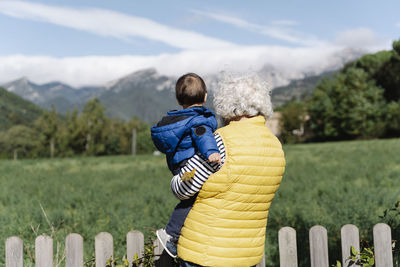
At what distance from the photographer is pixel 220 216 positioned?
196 centimetres

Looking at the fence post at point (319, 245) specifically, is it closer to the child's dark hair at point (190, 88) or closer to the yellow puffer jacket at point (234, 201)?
the yellow puffer jacket at point (234, 201)

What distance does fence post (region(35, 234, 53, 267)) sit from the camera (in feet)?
8.77

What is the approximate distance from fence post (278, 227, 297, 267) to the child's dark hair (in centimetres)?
116

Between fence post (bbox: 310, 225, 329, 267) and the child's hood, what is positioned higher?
the child's hood

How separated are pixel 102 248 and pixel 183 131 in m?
1.18

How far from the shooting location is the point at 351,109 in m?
51.4

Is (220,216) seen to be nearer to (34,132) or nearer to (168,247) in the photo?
(168,247)

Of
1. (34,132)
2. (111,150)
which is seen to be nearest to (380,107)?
(111,150)

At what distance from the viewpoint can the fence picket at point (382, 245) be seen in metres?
2.72

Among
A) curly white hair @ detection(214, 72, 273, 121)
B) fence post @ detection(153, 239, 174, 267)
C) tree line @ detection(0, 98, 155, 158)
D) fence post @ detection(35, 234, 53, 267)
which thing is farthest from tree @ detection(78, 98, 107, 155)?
curly white hair @ detection(214, 72, 273, 121)

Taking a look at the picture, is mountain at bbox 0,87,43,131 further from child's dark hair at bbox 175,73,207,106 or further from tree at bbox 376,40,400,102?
child's dark hair at bbox 175,73,207,106

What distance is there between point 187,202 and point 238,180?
0.38 m

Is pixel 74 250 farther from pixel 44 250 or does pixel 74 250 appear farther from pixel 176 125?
pixel 176 125

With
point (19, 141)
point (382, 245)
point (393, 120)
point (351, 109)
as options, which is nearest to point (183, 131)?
point (382, 245)
